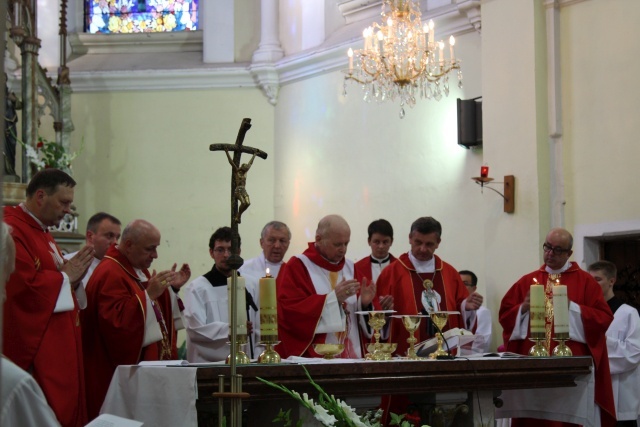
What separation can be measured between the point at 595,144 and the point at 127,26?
278 inches

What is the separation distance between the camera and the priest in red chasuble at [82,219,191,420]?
5.84 m

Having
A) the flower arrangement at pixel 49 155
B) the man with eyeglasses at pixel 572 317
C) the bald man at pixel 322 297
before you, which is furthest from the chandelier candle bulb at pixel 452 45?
the flower arrangement at pixel 49 155

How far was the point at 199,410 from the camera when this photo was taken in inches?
212

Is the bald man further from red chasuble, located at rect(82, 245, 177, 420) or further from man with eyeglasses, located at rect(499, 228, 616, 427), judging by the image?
man with eyeglasses, located at rect(499, 228, 616, 427)

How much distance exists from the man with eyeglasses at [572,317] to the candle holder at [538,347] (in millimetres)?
290

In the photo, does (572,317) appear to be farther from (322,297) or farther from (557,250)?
(322,297)

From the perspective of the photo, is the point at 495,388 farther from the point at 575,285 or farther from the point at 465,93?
the point at 465,93

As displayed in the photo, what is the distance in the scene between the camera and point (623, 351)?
7.32m

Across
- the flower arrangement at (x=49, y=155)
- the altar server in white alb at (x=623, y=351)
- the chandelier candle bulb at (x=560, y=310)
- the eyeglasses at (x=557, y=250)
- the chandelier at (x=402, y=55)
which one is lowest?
the altar server in white alb at (x=623, y=351)

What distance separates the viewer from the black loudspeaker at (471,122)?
1023 cm

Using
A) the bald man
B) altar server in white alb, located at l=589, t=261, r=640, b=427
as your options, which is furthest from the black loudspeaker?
the bald man

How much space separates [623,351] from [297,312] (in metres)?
2.50

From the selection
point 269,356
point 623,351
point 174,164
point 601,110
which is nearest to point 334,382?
point 269,356

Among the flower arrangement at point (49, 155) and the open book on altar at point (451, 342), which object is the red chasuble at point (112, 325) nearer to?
the open book on altar at point (451, 342)
